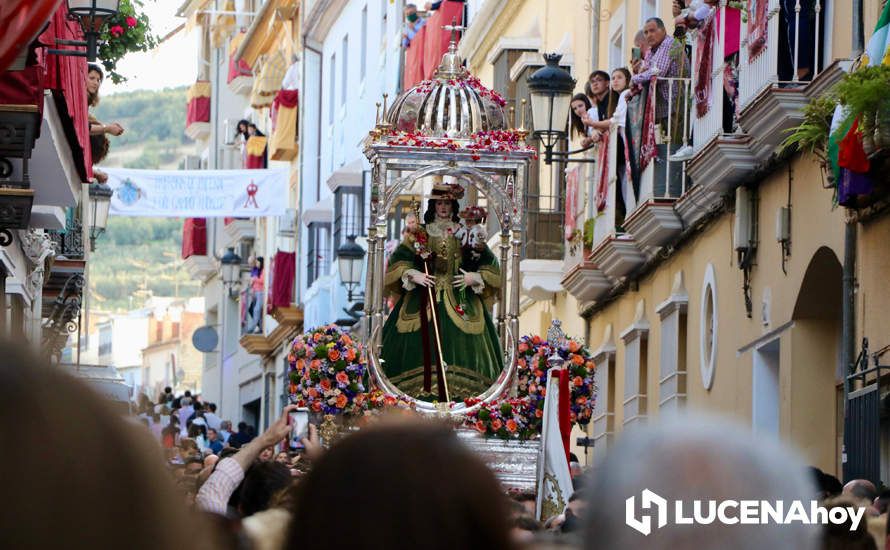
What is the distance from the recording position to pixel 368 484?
101 inches

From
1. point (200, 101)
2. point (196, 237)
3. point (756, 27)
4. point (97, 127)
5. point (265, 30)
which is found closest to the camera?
point (756, 27)

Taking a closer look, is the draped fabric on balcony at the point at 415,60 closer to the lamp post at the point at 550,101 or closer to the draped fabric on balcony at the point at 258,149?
the lamp post at the point at 550,101

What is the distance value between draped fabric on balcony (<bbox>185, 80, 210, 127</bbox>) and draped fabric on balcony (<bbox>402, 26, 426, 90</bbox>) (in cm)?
2641

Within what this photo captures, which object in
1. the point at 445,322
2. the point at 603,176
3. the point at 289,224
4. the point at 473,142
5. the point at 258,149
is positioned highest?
the point at 258,149

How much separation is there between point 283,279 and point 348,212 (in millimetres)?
7027

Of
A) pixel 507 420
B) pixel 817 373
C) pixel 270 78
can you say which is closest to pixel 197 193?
pixel 270 78

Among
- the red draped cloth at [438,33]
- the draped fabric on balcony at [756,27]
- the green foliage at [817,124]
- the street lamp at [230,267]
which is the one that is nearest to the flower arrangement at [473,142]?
the draped fabric on balcony at [756,27]

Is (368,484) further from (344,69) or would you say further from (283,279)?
(283,279)

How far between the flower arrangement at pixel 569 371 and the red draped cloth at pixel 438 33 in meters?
14.5

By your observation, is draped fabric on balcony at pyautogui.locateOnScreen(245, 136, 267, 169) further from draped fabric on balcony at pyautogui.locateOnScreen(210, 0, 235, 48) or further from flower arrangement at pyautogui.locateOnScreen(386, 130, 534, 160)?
flower arrangement at pyautogui.locateOnScreen(386, 130, 534, 160)

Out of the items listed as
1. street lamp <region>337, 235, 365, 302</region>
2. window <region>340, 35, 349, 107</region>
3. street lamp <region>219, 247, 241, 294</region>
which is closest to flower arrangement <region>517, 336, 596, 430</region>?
street lamp <region>337, 235, 365, 302</region>

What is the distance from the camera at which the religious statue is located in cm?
1576

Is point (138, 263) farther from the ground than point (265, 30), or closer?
closer

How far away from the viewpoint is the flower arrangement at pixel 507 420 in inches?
587
